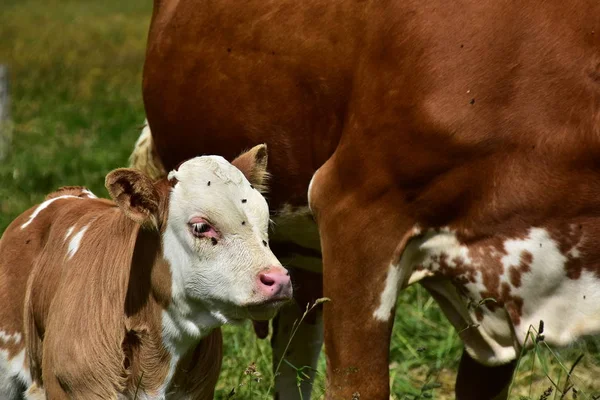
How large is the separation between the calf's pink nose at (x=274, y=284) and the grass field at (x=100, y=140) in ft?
2.15

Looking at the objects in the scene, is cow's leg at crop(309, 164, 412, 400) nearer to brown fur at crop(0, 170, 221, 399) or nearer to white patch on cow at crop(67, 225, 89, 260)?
brown fur at crop(0, 170, 221, 399)

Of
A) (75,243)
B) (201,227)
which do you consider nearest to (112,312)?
(75,243)

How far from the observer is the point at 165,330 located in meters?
3.57

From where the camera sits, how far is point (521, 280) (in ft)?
11.4

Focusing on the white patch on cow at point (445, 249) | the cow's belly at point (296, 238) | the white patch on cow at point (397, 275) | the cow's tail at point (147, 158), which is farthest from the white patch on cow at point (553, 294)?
the cow's tail at point (147, 158)

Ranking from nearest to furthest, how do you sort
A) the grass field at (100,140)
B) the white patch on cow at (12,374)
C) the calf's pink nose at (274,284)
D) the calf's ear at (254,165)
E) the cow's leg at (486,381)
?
the calf's pink nose at (274,284) → the calf's ear at (254,165) → the white patch on cow at (12,374) → the cow's leg at (486,381) → the grass field at (100,140)

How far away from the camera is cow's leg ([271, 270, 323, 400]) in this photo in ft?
16.7

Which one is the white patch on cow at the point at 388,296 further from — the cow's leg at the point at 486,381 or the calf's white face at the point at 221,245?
the cow's leg at the point at 486,381

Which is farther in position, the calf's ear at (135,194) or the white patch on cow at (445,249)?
the white patch on cow at (445,249)

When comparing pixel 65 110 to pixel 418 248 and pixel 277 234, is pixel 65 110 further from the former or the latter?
pixel 418 248

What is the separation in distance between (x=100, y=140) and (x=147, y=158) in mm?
4685

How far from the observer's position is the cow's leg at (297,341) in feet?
16.7

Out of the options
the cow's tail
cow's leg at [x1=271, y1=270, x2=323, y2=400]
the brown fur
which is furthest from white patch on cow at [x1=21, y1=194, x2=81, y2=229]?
cow's leg at [x1=271, y1=270, x2=323, y2=400]

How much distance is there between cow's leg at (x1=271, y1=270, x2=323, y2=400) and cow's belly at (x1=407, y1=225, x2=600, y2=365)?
4.88 ft
